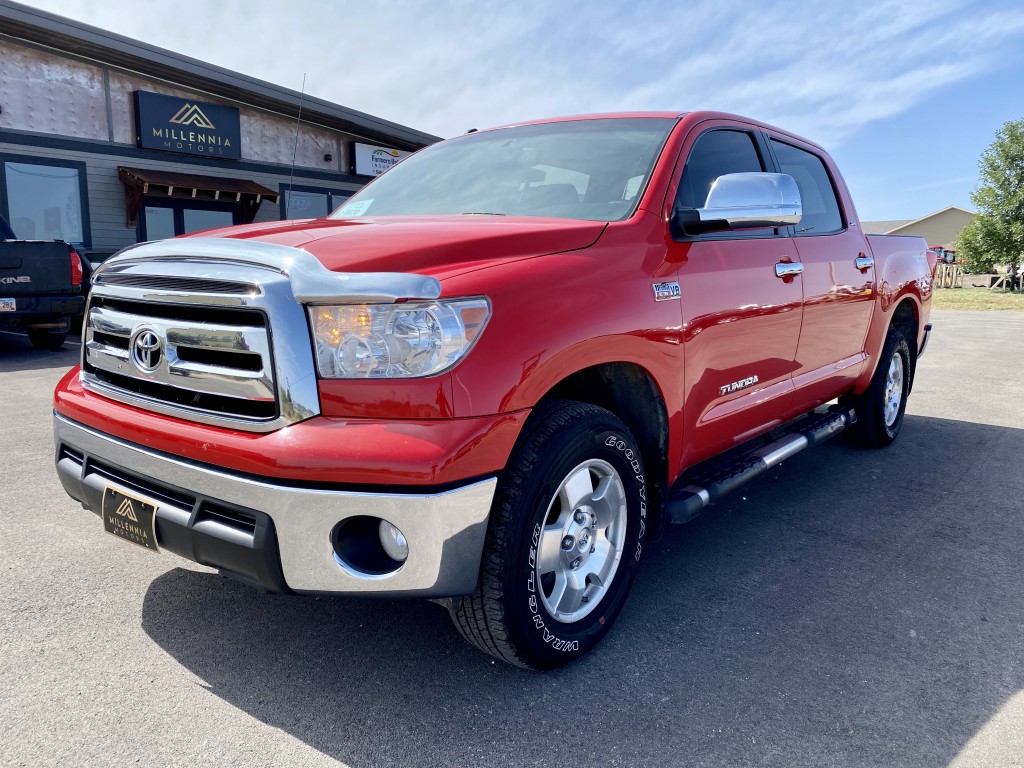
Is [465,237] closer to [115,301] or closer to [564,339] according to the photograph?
[564,339]

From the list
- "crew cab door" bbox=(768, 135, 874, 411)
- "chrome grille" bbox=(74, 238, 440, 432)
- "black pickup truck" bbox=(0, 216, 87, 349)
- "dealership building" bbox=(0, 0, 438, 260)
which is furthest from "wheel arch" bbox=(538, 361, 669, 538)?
"dealership building" bbox=(0, 0, 438, 260)

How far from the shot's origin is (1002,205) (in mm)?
40500

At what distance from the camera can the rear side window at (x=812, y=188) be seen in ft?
13.1

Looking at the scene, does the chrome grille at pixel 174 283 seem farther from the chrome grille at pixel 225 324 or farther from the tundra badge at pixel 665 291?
the tundra badge at pixel 665 291

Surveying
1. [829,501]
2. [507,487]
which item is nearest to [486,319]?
[507,487]

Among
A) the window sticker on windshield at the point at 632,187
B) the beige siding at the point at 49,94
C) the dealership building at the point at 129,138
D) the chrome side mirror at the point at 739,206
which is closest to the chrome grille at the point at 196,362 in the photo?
the window sticker on windshield at the point at 632,187

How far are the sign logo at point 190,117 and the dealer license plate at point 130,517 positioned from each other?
13994 millimetres

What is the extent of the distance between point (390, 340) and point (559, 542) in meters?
0.84

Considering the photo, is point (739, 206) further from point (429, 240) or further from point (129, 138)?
point (129, 138)

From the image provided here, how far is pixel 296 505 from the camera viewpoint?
1933 mm

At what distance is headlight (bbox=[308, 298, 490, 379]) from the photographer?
1.97m

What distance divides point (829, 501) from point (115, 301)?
3564 millimetres

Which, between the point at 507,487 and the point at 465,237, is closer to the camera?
the point at 507,487

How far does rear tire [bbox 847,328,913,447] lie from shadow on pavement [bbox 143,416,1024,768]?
1478 mm
